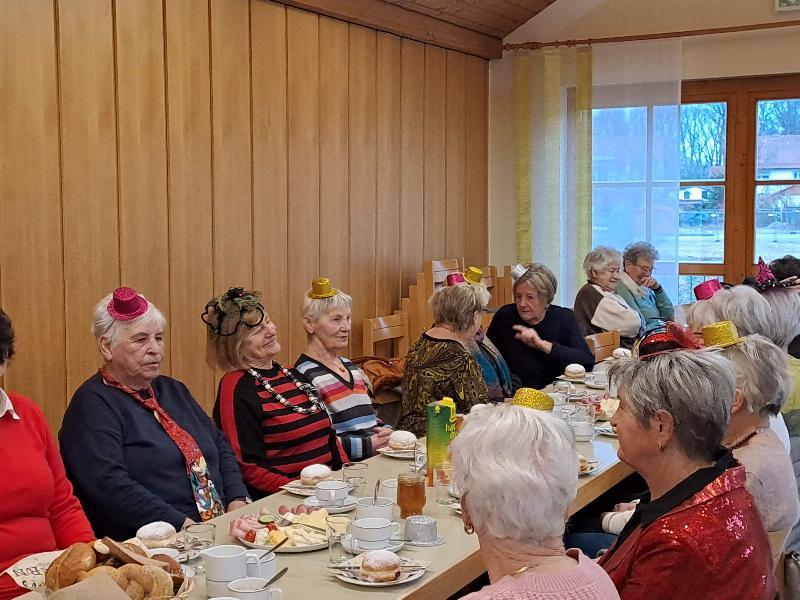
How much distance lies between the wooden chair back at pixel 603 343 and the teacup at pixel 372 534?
363 cm

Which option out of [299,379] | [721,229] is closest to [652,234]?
[721,229]

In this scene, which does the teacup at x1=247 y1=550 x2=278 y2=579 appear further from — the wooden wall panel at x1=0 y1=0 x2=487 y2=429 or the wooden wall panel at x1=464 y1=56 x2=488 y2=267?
the wooden wall panel at x1=464 y1=56 x2=488 y2=267

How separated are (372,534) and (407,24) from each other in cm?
487

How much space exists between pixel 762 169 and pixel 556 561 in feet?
21.3

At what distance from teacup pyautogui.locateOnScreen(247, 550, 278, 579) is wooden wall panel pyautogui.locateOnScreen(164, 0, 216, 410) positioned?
2.82 m

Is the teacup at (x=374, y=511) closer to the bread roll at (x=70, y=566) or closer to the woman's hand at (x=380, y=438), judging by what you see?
the bread roll at (x=70, y=566)

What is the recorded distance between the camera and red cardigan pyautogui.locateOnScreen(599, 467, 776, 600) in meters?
2.02

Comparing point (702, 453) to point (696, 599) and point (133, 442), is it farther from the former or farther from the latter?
point (133, 442)

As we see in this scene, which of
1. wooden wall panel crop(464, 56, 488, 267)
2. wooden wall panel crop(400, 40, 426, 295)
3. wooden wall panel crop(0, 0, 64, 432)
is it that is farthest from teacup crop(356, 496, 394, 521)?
wooden wall panel crop(464, 56, 488, 267)

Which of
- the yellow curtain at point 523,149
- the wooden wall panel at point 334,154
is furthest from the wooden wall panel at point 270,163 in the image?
the yellow curtain at point 523,149

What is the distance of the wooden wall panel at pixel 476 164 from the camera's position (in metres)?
7.69

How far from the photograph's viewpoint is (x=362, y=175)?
6.36 metres

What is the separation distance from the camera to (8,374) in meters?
4.07

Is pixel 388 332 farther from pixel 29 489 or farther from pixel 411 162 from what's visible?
pixel 29 489
